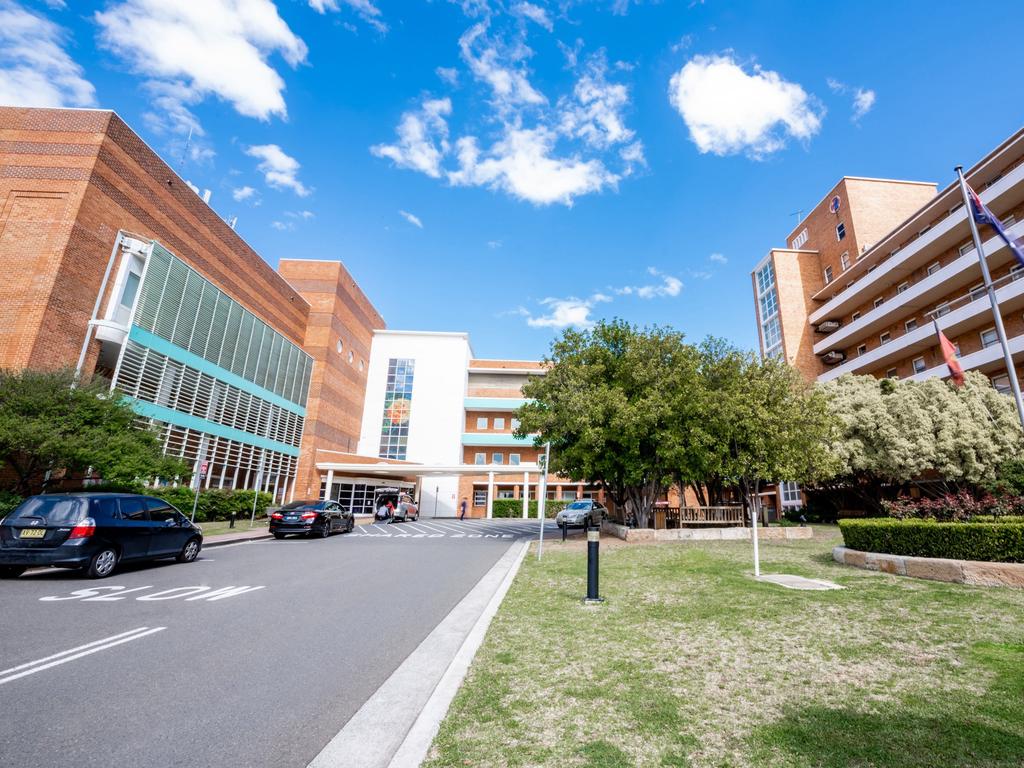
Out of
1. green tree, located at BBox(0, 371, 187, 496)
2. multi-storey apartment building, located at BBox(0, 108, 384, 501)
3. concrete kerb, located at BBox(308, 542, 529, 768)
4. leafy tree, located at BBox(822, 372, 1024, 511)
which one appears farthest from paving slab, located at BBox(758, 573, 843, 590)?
multi-storey apartment building, located at BBox(0, 108, 384, 501)

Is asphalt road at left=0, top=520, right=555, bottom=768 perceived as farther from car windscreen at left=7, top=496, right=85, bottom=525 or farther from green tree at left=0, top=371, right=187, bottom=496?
green tree at left=0, top=371, right=187, bottom=496

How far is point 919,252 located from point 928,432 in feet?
45.8

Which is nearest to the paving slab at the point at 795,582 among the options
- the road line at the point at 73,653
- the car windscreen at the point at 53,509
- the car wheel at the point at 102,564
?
the road line at the point at 73,653

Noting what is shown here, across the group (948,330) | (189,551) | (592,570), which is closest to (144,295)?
(189,551)

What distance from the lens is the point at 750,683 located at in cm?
404

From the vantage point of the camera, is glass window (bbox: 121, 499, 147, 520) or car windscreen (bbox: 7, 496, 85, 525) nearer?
car windscreen (bbox: 7, 496, 85, 525)

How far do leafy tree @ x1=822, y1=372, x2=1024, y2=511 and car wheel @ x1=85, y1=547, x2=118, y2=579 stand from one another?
27.4 meters

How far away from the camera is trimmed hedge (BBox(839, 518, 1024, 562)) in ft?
26.7

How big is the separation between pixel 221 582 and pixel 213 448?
20138mm

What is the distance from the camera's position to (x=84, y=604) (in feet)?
23.5

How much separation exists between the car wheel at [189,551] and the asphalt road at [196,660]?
1.91 metres

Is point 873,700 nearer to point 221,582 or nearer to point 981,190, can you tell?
point 221,582

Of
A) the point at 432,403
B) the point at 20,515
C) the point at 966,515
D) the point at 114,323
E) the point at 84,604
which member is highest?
the point at 432,403

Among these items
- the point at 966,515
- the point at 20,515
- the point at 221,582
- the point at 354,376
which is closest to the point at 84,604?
the point at 221,582
